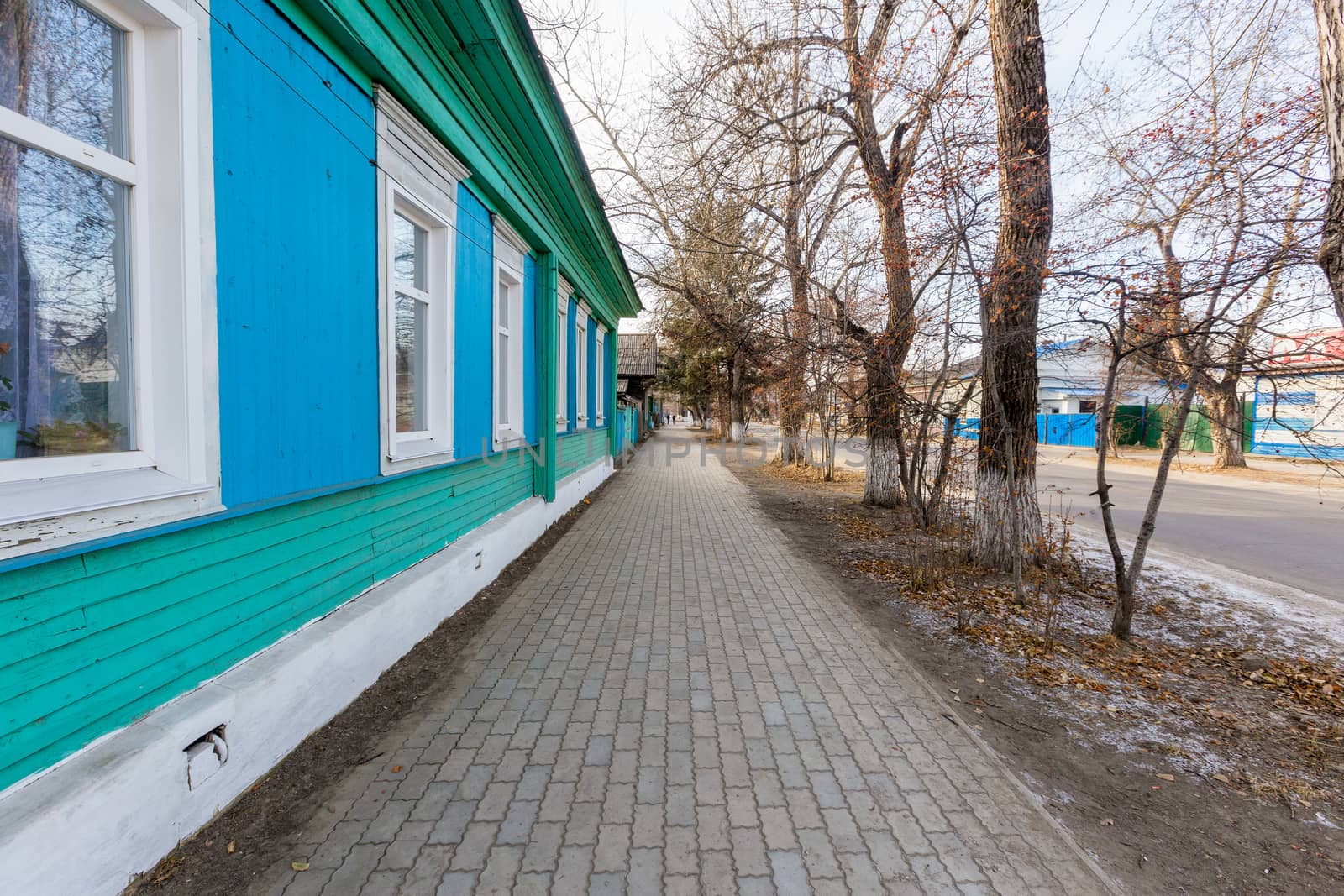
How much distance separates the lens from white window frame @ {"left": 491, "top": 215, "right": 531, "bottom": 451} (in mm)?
5719

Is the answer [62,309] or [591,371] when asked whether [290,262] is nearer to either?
[62,309]

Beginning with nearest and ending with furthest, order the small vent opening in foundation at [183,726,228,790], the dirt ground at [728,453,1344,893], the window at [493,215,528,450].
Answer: the small vent opening in foundation at [183,726,228,790] → the dirt ground at [728,453,1344,893] → the window at [493,215,528,450]

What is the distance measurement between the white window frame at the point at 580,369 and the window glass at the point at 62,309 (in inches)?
316

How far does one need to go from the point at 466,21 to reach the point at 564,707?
175 inches

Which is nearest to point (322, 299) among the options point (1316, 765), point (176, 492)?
point (176, 492)

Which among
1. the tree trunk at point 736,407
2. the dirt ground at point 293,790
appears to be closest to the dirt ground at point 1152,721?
the dirt ground at point 293,790

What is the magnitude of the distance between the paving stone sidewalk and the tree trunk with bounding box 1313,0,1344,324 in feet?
10.1

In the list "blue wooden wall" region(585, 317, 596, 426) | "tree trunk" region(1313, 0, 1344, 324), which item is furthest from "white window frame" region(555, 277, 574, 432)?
"tree trunk" region(1313, 0, 1344, 324)

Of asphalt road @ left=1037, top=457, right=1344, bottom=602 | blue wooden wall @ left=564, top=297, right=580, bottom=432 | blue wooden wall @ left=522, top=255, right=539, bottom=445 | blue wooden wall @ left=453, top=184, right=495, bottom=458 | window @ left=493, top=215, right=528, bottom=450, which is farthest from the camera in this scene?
blue wooden wall @ left=564, top=297, right=580, bottom=432

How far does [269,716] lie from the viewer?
7.83 ft

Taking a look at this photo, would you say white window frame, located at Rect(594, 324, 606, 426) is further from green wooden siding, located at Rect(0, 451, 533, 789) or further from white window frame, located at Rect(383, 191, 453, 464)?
green wooden siding, located at Rect(0, 451, 533, 789)

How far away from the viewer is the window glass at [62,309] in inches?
65.6

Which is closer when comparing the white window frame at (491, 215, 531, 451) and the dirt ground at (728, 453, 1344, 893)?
the dirt ground at (728, 453, 1344, 893)

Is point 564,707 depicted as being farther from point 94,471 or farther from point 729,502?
point 729,502
